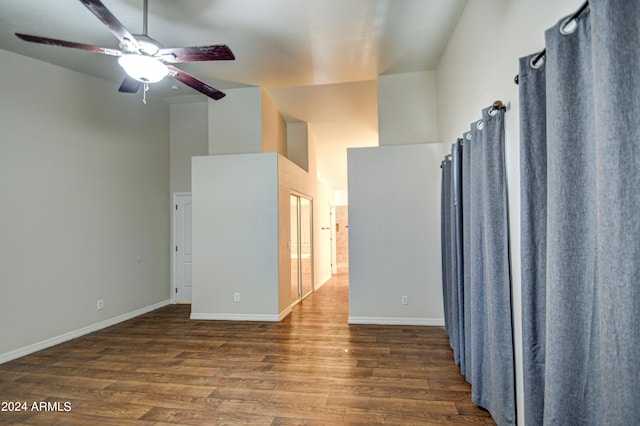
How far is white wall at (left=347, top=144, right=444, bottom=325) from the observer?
178 inches

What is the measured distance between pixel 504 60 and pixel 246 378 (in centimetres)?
314

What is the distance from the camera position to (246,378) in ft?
9.93

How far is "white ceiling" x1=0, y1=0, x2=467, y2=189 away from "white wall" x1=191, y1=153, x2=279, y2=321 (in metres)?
1.21

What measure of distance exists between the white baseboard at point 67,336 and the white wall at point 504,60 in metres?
4.56

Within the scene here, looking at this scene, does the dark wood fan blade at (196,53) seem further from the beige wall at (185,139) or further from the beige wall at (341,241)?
the beige wall at (341,241)

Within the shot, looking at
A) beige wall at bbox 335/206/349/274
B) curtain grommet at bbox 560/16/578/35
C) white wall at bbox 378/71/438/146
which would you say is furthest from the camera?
beige wall at bbox 335/206/349/274

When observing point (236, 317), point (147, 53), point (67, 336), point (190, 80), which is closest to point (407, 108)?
point (190, 80)

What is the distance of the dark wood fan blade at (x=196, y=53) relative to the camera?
8.25ft

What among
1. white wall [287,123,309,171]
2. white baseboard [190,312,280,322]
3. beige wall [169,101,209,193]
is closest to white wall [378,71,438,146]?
white wall [287,123,309,171]

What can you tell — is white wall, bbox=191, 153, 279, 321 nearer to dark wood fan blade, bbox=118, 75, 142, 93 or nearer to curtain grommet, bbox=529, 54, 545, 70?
dark wood fan blade, bbox=118, 75, 142, 93

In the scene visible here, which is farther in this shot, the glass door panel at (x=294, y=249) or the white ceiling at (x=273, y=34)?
the glass door panel at (x=294, y=249)

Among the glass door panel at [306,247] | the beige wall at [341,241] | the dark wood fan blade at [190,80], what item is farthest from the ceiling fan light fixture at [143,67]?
the beige wall at [341,241]

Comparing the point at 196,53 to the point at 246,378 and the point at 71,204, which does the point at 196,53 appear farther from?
the point at 71,204

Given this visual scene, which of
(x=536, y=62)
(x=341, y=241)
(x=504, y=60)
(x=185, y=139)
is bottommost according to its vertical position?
(x=341, y=241)
